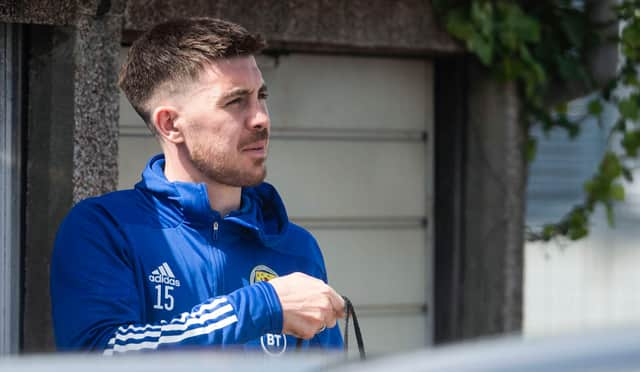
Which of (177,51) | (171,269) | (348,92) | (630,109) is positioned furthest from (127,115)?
(630,109)

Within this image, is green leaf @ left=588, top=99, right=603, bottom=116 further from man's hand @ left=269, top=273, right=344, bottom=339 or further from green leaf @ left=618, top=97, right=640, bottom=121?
man's hand @ left=269, top=273, right=344, bottom=339

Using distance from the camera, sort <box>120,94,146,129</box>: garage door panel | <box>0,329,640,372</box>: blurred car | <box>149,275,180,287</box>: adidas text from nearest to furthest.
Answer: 1. <box>0,329,640,372</box>: blurred car
2. <box>149,275,180,287</box>: adidas text
3. <box>120,94,146,129</box>: garage door panel

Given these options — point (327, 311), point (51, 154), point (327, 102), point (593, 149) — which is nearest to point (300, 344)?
point (327, 311)

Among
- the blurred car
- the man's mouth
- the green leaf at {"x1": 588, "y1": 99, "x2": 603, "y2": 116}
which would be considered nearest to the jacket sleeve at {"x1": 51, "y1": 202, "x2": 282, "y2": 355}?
the man's mouth

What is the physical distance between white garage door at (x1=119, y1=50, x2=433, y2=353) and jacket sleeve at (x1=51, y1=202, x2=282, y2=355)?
6.93 feet

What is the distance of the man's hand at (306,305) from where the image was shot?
2.29 metres

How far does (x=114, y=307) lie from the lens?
235cm

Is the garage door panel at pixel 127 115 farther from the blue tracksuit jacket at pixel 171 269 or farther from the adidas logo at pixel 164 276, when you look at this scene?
the adidas logo at pixel 164 276

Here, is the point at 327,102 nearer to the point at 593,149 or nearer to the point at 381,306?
the point at 381,306

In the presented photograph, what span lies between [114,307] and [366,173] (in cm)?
248

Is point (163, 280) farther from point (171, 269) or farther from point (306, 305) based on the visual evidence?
point (306, 305)

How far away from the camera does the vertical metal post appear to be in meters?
3.71

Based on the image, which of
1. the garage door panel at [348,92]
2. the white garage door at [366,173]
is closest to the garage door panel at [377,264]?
→ the white garage door at [366,173]

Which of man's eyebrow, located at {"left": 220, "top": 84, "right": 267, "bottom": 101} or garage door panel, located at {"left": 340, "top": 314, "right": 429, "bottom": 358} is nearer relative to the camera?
man's eyebrow, located at {"left": 220, "top": 84, "right": 267, "bottom": 101}
